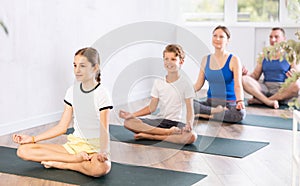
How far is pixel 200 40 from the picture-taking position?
703 centimetres

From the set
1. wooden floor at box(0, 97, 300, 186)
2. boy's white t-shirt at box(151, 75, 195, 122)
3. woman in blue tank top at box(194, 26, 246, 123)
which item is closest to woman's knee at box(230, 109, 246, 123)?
woman in blue tank top at box(194, 26, 246, 123)

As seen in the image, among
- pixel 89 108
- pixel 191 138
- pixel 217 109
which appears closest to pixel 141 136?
pixel 191 138

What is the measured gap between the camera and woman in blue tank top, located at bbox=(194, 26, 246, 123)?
4.78 meters

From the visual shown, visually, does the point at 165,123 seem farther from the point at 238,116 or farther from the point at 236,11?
the point at 236,11

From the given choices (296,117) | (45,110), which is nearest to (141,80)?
(45,110)

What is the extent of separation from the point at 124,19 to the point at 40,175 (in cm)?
311

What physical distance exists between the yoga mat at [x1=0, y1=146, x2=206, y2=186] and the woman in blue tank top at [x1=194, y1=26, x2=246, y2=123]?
1.73 m

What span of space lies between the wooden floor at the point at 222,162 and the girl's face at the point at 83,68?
24.5 inches

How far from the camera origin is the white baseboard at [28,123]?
4.21 m

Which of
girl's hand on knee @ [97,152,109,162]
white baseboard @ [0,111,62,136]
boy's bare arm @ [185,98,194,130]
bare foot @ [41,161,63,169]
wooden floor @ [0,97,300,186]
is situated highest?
boy's bare arm @ [185,98,194,130]

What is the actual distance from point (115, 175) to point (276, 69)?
3.34m

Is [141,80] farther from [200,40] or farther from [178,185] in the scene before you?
[178,185]

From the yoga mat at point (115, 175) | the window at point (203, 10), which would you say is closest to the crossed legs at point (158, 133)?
the yoga mat at point (115, 175)

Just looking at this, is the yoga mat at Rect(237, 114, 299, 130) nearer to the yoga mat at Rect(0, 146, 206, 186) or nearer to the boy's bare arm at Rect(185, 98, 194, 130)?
the boy's bare arm at Rect(185, 98, 194, 130)
